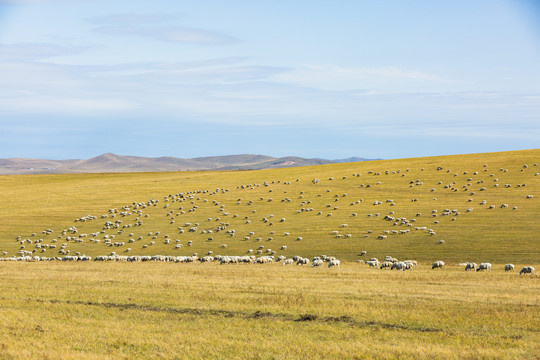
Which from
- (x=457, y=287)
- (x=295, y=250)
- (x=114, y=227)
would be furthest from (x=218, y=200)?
(x=457, y=287)

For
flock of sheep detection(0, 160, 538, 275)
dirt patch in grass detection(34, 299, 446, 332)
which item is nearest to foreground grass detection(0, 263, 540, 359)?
dirt patch in grass detection(34, 299, 446, 332)

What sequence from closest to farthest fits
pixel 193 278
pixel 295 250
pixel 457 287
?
pixel 457 287 < pixel 193 278 < pixel 295 250

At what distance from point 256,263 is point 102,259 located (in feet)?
51.1

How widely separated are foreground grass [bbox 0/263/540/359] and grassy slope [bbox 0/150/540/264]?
70.1 ft

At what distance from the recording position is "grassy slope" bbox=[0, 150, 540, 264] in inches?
2174

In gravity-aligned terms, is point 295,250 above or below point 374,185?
below

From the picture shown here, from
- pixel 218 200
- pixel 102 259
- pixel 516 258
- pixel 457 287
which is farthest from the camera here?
pixel 218 200

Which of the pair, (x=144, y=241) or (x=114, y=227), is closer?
(x=144, y=241)

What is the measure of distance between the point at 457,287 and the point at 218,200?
5849 cm

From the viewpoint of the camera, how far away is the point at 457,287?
96.3 ft

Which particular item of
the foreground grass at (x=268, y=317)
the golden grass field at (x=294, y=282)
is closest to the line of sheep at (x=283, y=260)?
the golden grass field at (x=294, y=282)

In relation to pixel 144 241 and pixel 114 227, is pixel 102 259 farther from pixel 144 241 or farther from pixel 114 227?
pixel 114 227

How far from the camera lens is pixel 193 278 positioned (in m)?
33.5

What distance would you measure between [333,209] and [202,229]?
17.9 meters
